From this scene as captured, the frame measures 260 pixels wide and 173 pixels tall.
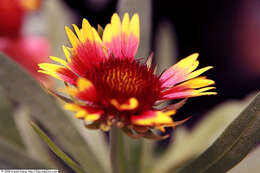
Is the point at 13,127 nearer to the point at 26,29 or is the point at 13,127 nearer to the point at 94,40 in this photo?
the point at 94,40

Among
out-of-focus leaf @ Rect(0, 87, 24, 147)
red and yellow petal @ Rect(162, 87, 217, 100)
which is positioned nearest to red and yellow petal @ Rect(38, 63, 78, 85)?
red and yellow petal @ Rect(162, 87, 217, 100)

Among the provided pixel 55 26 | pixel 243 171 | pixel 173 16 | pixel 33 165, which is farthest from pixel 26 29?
pixel 243 171

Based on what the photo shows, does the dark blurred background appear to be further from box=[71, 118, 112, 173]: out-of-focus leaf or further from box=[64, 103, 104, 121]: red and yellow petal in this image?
box=[64, 103, 104, 121]: red and yellow petal

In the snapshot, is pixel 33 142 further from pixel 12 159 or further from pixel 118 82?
pixel 118 82

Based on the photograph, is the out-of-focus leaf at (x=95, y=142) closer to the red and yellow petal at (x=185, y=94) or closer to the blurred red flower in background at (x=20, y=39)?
the blurred red flower in background at (x=20, y=39)

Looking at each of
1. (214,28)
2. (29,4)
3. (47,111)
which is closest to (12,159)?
(47,111)

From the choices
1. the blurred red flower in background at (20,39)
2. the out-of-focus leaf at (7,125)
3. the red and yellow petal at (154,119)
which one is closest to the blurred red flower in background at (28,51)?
the blurred red flower in background at (20,39)
